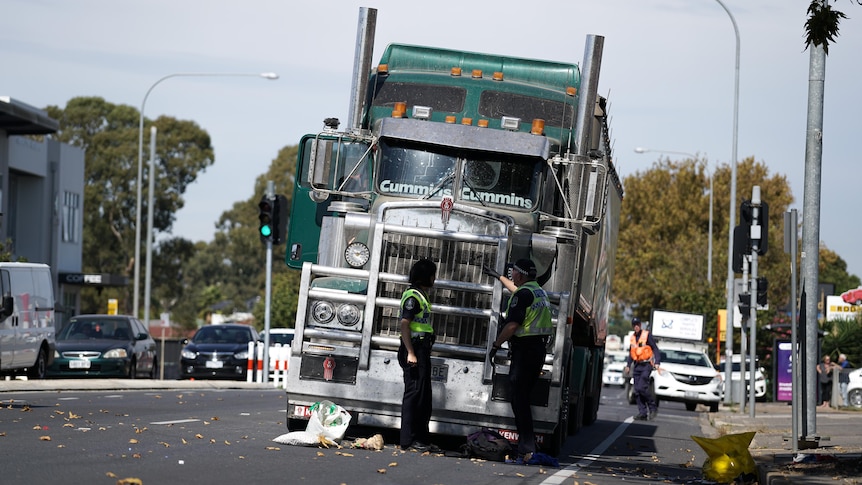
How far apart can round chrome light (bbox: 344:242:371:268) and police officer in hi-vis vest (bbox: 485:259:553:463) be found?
1.51m

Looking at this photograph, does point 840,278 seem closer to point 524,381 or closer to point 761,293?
point 761,293

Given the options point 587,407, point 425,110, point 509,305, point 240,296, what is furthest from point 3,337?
point 240,296

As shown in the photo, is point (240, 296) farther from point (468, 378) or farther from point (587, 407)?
point (468, 378)

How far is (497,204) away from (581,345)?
4326 mm

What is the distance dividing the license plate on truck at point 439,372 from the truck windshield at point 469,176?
1.83 meters

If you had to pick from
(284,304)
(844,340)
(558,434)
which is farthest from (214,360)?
(284,304)

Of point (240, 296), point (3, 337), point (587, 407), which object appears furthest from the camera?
point (240, 296)

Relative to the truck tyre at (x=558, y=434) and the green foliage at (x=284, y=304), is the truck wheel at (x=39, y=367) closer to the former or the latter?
the truck tyre at (x=558, y=434)

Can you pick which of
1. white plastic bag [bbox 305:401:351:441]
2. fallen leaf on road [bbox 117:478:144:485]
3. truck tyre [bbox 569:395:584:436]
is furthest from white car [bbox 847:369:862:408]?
fallen leaf on road [bbox 117:478:144:485]

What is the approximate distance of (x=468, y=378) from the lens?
13648 mm

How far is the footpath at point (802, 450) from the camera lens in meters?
12.0

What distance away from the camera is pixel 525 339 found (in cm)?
1338

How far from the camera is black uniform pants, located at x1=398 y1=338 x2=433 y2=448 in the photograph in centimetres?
1324

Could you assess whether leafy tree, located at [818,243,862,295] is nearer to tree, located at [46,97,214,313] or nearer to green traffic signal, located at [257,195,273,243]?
tree, located at [46,97,214,313]
